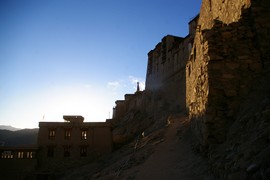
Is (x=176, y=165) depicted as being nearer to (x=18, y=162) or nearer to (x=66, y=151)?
(x=66, y=151)

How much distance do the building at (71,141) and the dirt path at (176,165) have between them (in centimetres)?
2027

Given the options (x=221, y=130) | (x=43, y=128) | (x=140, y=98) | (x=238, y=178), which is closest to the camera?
(x=238, y=178)

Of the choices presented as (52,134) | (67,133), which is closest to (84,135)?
(67,133)

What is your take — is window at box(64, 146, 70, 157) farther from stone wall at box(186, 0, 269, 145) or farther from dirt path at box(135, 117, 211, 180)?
stone wall at box(186, 0, 269, 145)

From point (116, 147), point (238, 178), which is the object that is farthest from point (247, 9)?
point (116, 147)

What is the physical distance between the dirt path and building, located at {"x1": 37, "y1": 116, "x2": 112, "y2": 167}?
798 inches

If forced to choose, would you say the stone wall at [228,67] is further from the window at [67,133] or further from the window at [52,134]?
the window at [52,134]

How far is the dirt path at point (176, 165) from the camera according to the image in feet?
23.3

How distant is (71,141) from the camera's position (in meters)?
31.3

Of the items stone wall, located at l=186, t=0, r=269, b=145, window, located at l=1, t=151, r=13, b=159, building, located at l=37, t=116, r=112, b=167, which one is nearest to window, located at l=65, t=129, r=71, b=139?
building, located at l=37, t=116, r=112, b=167

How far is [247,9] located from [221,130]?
12.5 ft

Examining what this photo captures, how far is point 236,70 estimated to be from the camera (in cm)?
754

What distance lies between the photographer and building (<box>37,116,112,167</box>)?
3061cm

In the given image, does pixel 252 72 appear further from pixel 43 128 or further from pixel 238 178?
pixel 43 128
